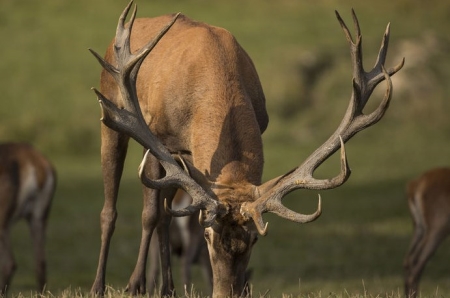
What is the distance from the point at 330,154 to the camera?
27.0ft

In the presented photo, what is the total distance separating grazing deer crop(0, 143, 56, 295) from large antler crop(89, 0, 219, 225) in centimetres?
533

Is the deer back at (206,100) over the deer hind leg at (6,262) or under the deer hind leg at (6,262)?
over

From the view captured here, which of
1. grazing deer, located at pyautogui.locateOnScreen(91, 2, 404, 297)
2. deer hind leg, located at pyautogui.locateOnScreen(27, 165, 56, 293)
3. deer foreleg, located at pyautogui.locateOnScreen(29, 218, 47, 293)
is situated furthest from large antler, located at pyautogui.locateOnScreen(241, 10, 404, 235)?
deer hind leg, located at pyautogui.locateOnScreen(27, 165, 56, 293)

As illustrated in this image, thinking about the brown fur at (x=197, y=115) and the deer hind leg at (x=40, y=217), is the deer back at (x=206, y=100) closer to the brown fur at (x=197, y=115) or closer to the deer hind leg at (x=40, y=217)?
the brown fur at (x=197, y=115)

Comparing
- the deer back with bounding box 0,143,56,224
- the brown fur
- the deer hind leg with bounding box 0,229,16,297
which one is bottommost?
the deer hind leg with bounding box 0,229,16,297

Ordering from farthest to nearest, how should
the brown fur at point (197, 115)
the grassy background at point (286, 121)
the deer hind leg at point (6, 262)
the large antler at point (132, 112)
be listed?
the grassy background at point (286, 121), the deer hind leg at point (6, 262), the brown fur at point (197, 115), the large antler at point (132, 112)

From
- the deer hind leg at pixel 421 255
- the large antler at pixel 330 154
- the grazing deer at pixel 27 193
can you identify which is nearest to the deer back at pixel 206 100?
the large antler at pixel 330 154

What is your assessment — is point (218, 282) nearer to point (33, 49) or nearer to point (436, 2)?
point (33, 49)

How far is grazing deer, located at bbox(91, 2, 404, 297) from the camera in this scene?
7801 millimetres

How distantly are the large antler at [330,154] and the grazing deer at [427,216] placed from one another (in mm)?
5893

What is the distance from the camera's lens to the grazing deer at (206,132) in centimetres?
780

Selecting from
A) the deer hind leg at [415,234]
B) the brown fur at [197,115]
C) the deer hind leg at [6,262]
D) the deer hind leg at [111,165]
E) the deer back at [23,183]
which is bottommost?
the deer hind leg at [6,262]

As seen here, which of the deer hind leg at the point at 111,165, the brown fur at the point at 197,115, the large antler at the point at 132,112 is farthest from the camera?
the deer hind leg at the point at 111,165

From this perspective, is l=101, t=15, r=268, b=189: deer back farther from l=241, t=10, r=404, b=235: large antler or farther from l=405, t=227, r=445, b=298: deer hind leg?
l=405, t=227, r=445, b=298: deer hind leg
